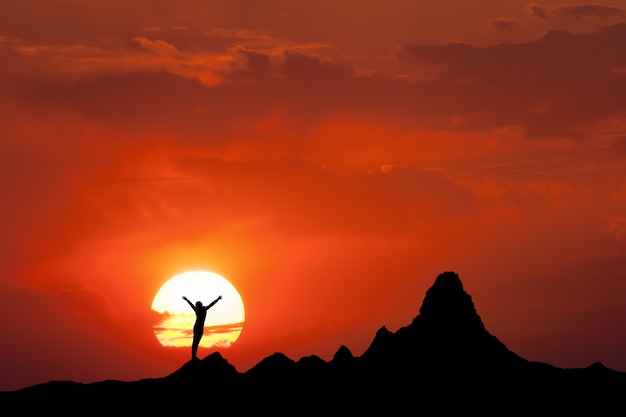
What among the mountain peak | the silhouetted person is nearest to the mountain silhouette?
the mountain peak

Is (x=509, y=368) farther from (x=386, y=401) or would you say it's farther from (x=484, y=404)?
(x=386, y=401)

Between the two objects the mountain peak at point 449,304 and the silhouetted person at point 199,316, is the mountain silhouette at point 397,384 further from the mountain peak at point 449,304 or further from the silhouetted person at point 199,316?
the silhouetted person at point 199,316

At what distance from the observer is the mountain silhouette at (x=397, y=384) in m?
92.8

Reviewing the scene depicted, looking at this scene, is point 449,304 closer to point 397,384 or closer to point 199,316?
point 397,384

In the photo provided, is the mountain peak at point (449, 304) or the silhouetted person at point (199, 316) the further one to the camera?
the mountain peak at point (449, 304)

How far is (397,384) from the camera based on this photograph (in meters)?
99.4

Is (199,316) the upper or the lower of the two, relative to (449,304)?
lower

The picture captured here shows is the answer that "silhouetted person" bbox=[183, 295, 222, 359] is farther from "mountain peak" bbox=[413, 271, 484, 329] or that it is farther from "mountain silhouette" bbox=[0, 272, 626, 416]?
"mountain peak" bbox=[413, 271, 484, 329]

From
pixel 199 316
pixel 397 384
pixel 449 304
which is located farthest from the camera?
pixel 449 304

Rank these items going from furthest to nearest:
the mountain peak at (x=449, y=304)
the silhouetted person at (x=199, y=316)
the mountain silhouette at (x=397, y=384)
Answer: the mountain peak at (x=449, y=304) < the mountain silhouette at (x=397, y=384) < the silhouetted person at (x=199, y=316)

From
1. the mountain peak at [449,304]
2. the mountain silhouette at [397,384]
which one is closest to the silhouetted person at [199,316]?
the mountain silhouette at [397,384]

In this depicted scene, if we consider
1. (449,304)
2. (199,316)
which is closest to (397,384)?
(449,304)

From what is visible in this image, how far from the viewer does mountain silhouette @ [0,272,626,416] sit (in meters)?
92.8

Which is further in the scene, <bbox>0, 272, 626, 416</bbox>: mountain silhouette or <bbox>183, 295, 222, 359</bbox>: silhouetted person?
<bbox>0, 272, 626, 416</bbox>: mountain silhouette
